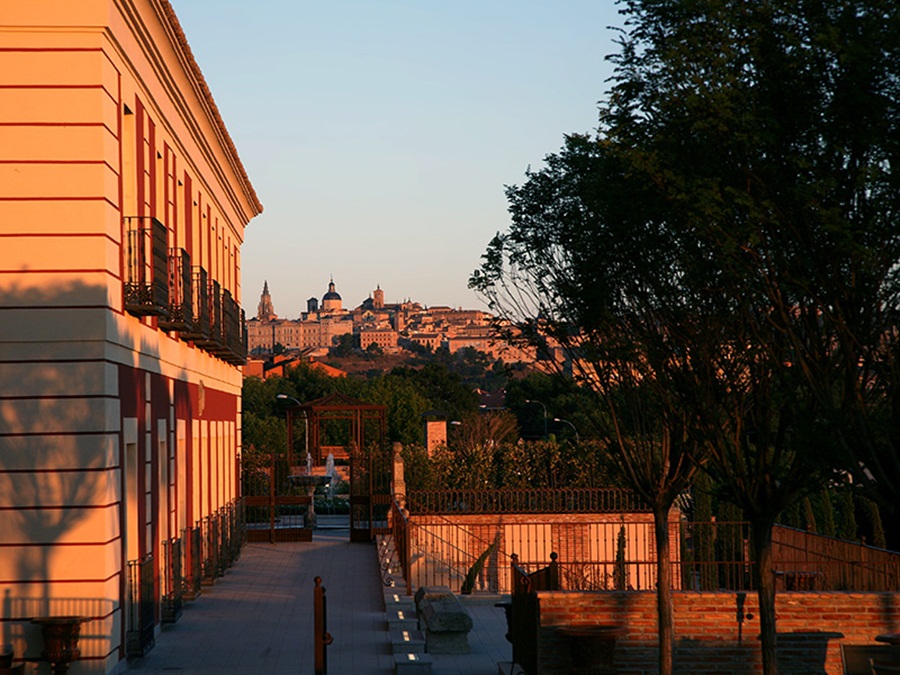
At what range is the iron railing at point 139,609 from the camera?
1447 cm

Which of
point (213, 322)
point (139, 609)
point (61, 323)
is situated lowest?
point (139, 609)

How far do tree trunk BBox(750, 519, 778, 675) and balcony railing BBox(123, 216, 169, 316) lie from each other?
6.83 m

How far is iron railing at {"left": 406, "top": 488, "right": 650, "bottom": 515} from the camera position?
28.9m

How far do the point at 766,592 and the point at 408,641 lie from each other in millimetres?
6038

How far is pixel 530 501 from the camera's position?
29234mm

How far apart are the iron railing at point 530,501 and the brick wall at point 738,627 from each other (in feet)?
47.0

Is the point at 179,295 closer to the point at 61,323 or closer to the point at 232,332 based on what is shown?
the point at 61,323

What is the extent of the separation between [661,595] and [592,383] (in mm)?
2825

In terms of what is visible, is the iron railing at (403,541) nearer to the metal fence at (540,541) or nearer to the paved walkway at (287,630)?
the metal fence at (540,541)

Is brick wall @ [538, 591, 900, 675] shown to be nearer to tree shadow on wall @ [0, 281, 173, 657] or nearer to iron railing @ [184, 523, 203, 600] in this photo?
tree shadow on wall @ [0, 281, 173, 657]

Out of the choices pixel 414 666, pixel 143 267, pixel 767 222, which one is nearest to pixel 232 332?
pixel 143 267

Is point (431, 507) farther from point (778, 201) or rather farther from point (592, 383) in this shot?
point (778, 201)

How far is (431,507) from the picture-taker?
29.3m

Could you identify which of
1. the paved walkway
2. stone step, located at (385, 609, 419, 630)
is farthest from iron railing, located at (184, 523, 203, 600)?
stone step, located at (385, 609, 419, 630)
